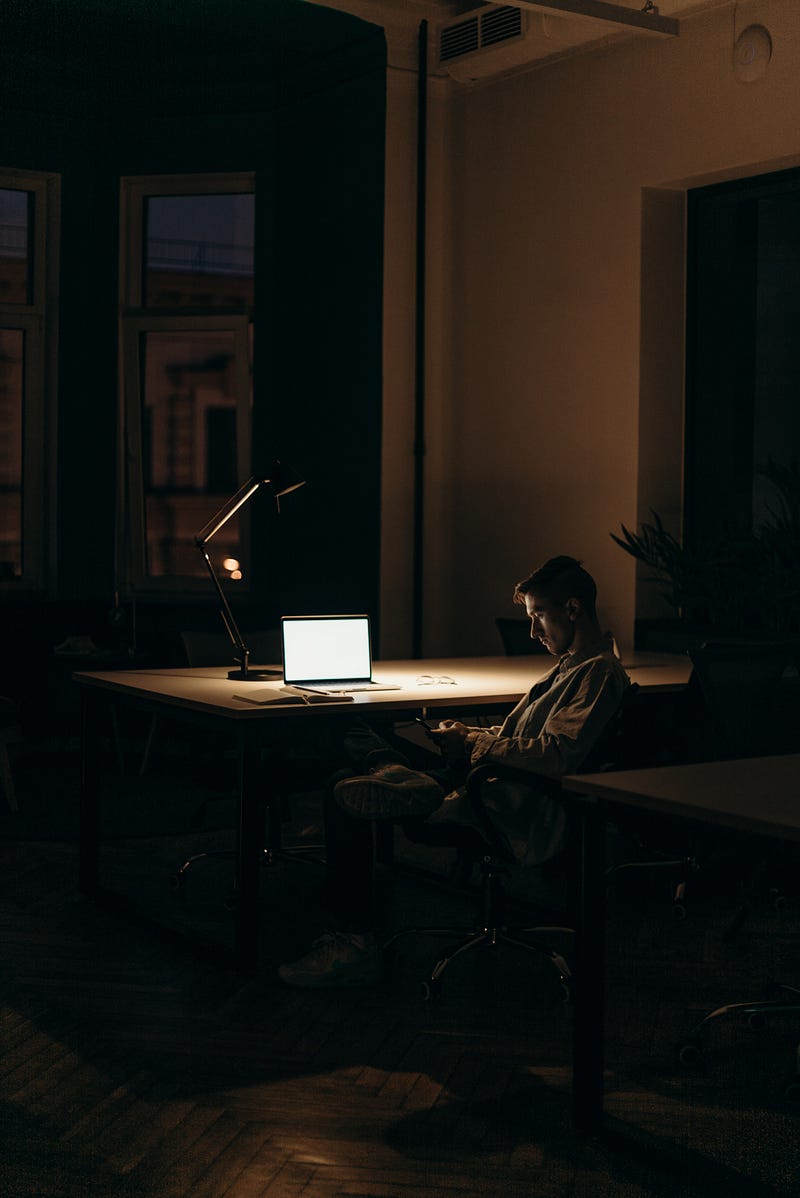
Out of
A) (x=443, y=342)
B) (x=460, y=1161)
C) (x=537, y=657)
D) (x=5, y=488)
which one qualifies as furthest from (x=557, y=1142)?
(x=5, y=488)

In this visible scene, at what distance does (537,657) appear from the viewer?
5.77 meters

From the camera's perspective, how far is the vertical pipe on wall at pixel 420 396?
→ 7.17 metres

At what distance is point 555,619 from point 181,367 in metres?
4.80

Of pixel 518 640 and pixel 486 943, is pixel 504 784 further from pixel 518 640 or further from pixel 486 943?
pixel 518 640

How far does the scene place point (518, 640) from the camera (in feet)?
19.3

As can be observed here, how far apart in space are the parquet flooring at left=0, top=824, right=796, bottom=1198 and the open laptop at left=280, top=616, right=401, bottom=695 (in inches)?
37.6

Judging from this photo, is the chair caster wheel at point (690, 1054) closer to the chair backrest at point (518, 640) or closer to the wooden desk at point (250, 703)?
the wooden desk at point (250, 703)

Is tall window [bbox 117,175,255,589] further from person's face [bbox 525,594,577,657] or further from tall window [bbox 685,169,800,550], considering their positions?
person's face [bbox 525,594,577,657]

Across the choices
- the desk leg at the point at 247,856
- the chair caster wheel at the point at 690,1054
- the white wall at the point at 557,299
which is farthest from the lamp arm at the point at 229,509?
the chair caster wheel at the point at 690,1054

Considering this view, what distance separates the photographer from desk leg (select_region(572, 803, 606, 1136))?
2.94 metres

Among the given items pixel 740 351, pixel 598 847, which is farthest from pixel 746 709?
pixel 740 351

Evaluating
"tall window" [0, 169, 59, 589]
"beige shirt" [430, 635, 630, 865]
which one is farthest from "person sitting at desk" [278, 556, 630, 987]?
"tall window" [0, 169, 59, 589]

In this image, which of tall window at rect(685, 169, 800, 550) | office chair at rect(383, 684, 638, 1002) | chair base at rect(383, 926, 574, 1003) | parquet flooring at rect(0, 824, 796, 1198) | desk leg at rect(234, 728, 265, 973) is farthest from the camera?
tall window at rect(685, 169, 800, 550)

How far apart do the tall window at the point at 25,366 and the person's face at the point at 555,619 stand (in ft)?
15.9
